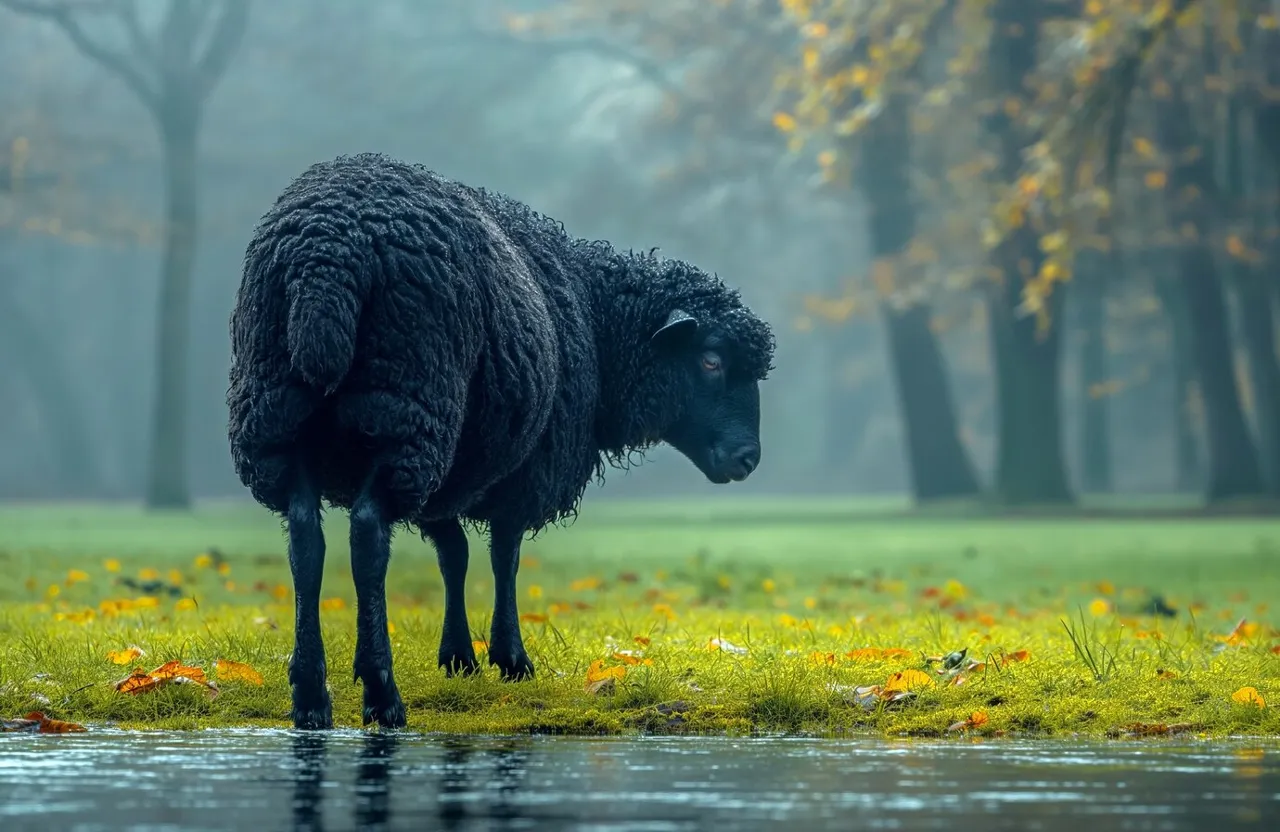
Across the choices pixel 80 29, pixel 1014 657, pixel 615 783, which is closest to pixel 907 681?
pixel 1014 657

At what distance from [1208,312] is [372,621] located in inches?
1071

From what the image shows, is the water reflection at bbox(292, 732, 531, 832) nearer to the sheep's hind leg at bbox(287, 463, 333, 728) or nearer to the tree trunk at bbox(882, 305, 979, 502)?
the sheep's hind leg at bbox(287, 463, 333, 728)

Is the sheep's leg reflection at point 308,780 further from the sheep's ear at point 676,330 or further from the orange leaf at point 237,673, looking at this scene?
the sheep's ear at point 676,330

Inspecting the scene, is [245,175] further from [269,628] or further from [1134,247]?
[269,628]

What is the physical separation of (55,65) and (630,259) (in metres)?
42.0

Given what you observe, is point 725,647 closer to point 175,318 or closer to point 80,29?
point 175,318

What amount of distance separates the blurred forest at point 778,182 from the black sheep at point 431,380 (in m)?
11.5

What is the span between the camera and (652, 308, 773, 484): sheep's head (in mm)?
9172

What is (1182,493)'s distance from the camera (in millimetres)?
47938

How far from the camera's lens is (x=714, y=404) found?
923cm

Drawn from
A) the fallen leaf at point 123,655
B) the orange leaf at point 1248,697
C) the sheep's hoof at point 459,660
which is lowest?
the orange leaf at point 1248,697

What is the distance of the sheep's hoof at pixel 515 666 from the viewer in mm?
8367

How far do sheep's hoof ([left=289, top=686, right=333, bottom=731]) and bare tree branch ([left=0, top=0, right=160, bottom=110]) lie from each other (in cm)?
2819

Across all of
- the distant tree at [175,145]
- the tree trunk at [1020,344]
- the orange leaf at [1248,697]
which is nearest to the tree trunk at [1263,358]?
the tree trunk at [1020,344]
